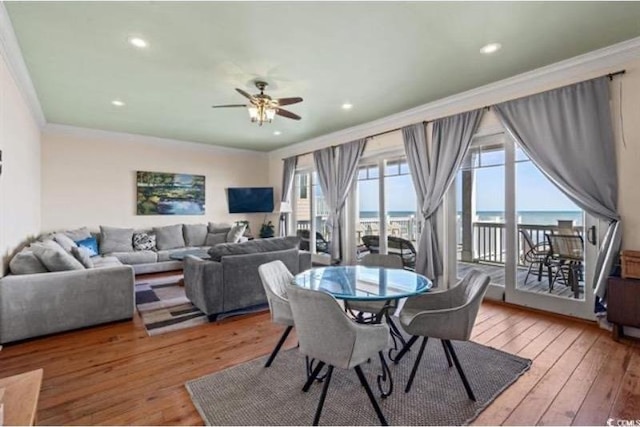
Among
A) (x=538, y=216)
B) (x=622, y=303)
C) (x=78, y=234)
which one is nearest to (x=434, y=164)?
(x=538, y=216)

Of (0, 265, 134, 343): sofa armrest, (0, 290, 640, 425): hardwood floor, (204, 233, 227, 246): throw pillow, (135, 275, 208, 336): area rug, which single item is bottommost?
(0, 290, 640, 425): hardwood floor

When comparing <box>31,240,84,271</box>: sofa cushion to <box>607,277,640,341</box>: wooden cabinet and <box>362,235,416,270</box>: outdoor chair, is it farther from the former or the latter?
<box>607,277,640,341</box>: wooden cabinet

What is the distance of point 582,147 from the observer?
3076 millimetres

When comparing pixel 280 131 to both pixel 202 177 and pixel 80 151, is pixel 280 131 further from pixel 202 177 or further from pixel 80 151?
pixel 80 151

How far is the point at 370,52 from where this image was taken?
116 inches

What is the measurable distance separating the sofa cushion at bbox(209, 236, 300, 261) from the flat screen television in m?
3.89

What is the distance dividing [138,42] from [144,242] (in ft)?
13.6

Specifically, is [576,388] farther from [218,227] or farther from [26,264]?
[218,227]

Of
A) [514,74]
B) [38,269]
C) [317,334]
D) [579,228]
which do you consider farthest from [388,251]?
[38,269]

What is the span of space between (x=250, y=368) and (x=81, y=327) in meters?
2.05

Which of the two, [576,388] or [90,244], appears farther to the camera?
[90,244]

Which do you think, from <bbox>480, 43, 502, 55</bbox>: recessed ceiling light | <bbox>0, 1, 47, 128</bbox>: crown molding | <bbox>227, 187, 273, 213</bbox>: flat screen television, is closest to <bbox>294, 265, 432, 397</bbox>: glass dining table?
<bbox>480, 43, 502, 55</bbox>: recessed ceiling light

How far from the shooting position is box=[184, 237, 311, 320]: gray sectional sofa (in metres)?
3.27

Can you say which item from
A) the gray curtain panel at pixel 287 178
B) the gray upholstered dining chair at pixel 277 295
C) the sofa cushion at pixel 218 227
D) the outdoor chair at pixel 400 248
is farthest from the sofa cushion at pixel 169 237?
the gray upholstered dining chair at pixel 277 295
